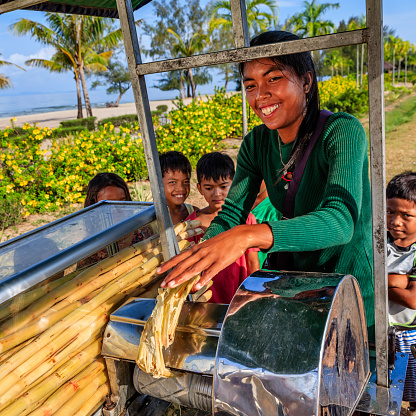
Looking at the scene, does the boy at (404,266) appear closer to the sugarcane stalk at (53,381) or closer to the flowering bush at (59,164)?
the sugarcane stalk at (53,381)

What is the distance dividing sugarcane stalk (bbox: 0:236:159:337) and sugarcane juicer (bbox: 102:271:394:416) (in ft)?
0.57

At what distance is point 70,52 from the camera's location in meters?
21.1

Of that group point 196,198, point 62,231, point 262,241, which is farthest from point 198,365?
point 196,198

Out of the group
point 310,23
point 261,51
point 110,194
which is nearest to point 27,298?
point 261,51

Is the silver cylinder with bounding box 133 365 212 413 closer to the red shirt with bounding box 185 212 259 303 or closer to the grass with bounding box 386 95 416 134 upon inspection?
the red shirt with bounding box 185 212 259 303

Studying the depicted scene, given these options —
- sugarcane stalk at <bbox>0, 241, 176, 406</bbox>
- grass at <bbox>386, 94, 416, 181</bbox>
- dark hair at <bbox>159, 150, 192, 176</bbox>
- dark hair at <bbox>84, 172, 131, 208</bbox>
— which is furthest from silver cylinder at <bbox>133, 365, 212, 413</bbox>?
grass at <bbox>386, 94, 416, 181</bbox>

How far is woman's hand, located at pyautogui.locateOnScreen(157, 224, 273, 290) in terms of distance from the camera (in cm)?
93

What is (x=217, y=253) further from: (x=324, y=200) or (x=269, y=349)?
(x=324, y=200)

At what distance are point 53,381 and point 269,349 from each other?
1.94 ft

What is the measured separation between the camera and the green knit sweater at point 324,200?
1.00 m

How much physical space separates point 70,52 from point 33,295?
22721 mm

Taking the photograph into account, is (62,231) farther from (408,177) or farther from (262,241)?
(408,177)

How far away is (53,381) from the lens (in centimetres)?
105

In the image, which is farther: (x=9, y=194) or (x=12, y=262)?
(x=9, y=194)
